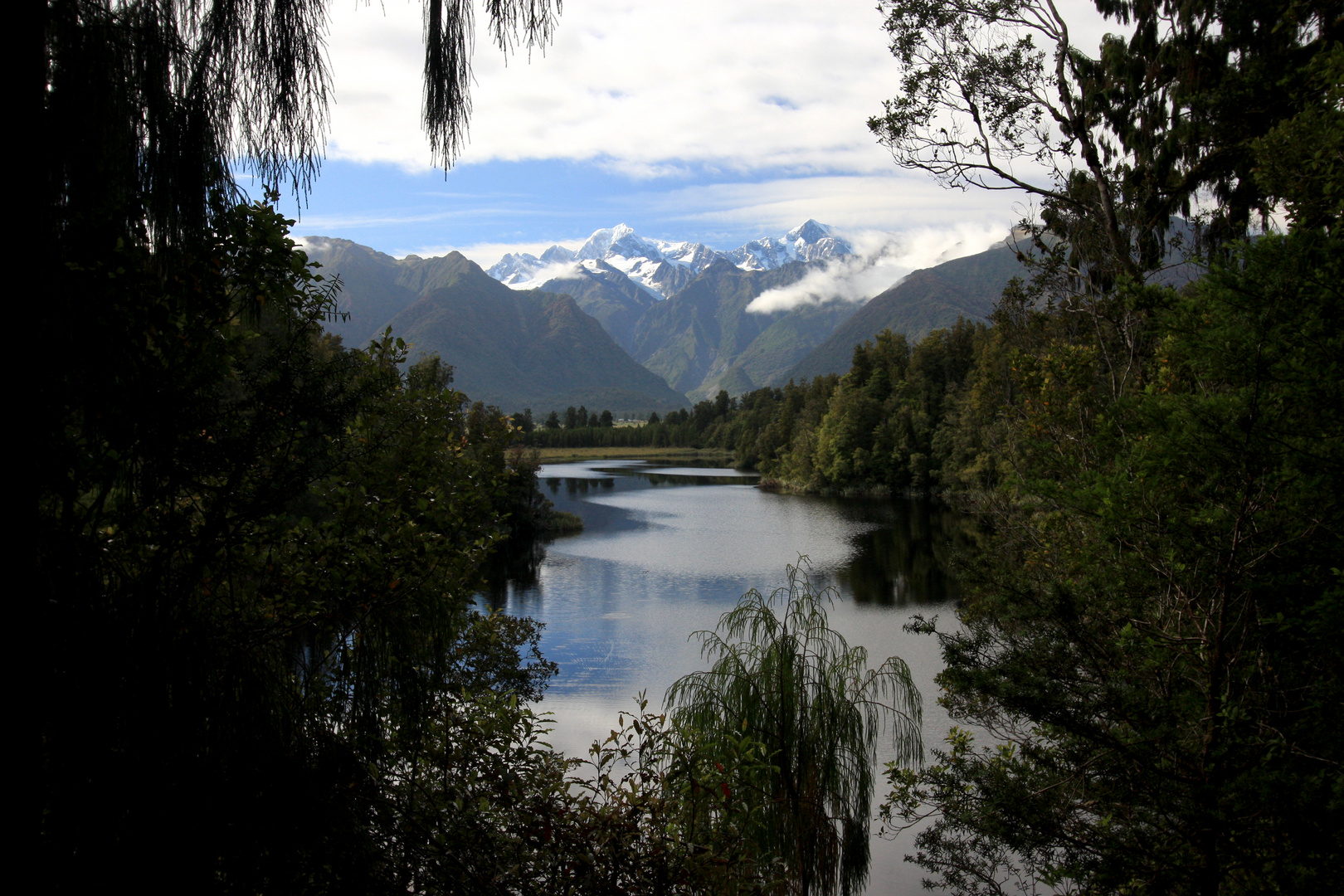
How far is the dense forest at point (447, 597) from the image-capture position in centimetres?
270

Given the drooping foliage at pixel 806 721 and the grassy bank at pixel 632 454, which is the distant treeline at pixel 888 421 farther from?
the drooping foliage at pixel 806 721

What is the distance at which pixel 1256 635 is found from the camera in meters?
6.14

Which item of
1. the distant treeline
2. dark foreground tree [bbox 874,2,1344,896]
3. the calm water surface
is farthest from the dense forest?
the distant treeline

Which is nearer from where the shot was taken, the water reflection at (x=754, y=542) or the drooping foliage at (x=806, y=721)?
the drooping foliage at (x=806, y=721)

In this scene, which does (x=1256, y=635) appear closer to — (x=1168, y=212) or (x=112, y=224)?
(x=112, y=224)

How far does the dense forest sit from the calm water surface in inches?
121

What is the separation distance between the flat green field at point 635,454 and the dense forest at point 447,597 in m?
101

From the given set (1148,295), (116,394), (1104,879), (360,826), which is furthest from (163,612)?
(1148,295)

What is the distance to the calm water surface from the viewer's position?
19.2m

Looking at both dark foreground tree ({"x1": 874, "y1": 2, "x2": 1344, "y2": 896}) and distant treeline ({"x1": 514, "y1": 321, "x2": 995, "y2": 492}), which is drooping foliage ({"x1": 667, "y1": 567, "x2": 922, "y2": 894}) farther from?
distant treeline ({"x1": 514, "y1": 321, "x2": 995, "y2": 492})

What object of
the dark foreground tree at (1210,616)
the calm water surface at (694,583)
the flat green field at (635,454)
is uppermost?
the dark foreground tree at (1210,616)

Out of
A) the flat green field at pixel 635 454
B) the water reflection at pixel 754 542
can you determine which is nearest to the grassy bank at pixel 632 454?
the flat green field at pixel 635 454

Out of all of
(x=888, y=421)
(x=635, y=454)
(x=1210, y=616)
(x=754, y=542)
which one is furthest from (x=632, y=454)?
(x=1210, y=616)

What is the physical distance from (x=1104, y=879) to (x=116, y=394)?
6.77 meters
